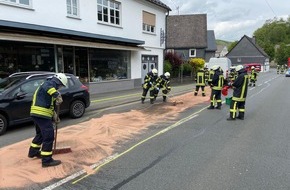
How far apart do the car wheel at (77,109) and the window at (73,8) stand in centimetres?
806

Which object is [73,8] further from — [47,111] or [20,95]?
[47,111]

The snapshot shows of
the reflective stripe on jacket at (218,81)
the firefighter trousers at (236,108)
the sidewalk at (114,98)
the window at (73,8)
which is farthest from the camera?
the window at (73,8)

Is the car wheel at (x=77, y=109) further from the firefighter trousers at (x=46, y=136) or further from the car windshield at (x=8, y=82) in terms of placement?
the firefighter trousers at (x=46, y=136)

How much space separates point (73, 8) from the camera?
16.8 metres

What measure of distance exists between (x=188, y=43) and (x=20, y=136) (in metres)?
44.5

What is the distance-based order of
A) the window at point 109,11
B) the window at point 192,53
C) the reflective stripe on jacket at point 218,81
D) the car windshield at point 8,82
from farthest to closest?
1. the window at point 192,53
2. the window at point 109,11
3. the reflective stripe on jacket at point 218,81
4. the car windshield at point 8,82

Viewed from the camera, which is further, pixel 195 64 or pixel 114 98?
pixel 195 64

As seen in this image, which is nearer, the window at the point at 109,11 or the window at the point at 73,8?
the window at the point at 73,8

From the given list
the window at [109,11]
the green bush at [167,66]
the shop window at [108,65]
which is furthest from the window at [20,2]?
the green bush at [167,66]

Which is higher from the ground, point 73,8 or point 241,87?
point 73,8

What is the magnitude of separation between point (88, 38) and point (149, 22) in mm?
8284

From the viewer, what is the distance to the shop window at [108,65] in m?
18.8

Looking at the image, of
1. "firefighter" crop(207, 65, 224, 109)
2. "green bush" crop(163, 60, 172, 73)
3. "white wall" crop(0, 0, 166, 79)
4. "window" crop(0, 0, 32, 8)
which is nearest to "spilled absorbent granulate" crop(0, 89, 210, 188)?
"firefighter" crop(207, 65, 224, 109)

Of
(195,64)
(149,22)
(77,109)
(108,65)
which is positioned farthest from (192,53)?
(77,109)
